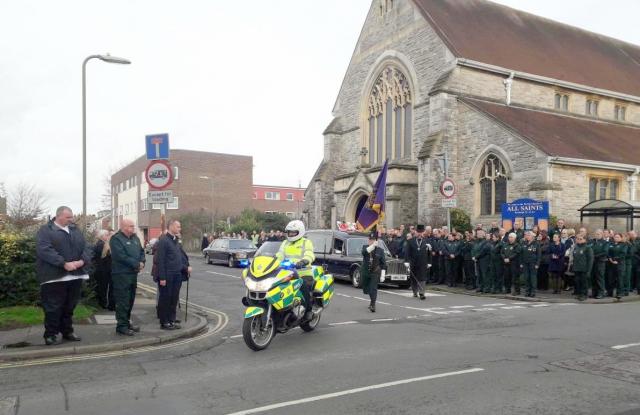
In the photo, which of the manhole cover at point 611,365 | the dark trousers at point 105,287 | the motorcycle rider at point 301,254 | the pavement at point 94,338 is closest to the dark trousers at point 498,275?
the manhole cover at point 611,365

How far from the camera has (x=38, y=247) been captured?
793cm

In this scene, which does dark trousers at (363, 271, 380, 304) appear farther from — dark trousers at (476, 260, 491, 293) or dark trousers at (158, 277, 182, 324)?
dark trousers at (476, 260, 491, 293)

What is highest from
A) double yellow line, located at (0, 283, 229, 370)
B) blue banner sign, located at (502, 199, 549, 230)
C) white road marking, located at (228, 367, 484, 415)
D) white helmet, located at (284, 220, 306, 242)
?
blue banner sign, located at (502, 199, 549, 230)

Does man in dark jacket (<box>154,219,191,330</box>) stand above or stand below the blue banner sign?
below

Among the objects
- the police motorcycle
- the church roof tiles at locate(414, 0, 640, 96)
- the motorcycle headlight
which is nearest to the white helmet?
the police motorcycle

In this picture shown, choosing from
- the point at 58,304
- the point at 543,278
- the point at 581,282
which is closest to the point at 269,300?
the point at 58,304

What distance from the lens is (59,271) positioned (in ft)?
26.4

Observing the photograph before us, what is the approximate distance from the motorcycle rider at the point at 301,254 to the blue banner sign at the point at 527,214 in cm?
1106

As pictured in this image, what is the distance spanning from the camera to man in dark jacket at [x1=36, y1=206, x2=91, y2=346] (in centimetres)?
793

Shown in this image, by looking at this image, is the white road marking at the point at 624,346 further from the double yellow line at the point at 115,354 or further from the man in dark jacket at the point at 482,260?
the man in dark jacket at the point at 482,260

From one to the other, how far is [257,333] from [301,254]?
153 cm

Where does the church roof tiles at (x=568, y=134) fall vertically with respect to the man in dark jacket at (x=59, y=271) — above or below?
above

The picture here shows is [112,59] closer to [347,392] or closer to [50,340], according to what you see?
[50,340]

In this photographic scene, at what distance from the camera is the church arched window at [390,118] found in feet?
104
